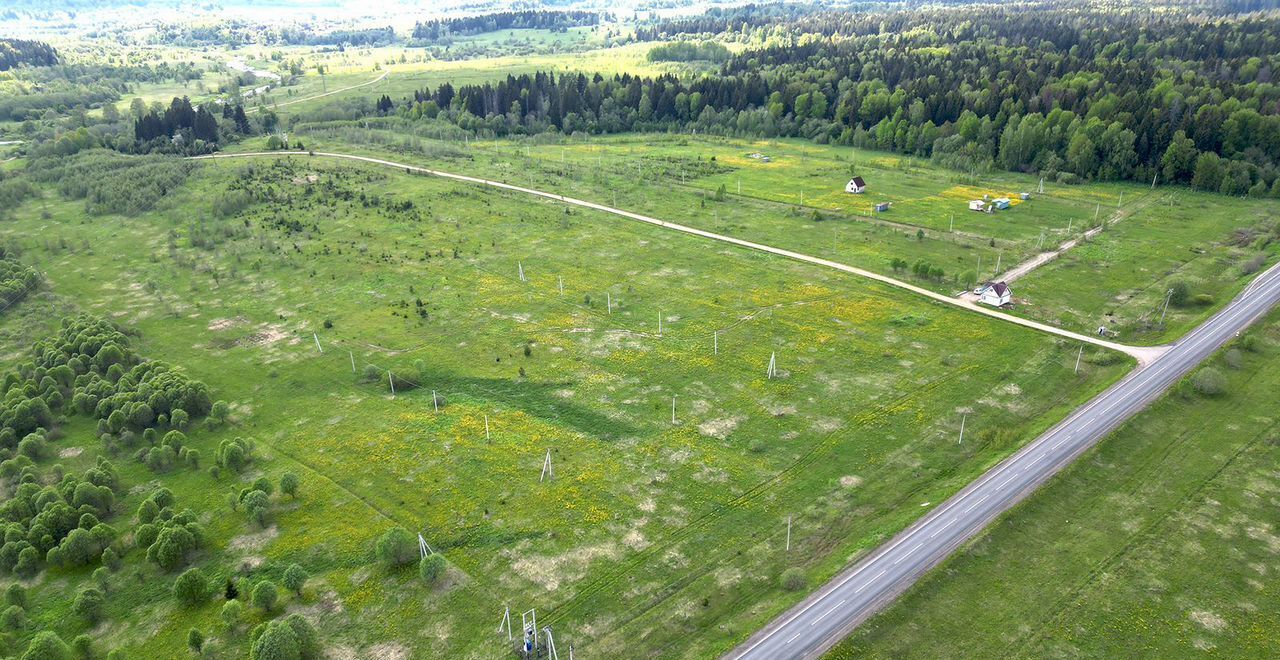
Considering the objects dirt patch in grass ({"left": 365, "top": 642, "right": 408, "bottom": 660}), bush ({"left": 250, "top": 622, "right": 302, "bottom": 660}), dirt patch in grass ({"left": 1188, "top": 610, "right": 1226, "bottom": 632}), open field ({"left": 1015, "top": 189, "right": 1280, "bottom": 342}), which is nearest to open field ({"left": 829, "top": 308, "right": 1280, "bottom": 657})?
dirt patch in grass ({"left": 1188, "top": 610, "right": 1226, "bottom": 632})

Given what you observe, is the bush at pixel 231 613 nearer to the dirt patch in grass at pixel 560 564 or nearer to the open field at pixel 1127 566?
the dirt patch in grass at pixel 560 564

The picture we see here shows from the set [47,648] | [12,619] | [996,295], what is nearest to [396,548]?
[47,648]

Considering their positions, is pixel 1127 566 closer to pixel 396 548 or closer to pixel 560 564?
pixel 560 564

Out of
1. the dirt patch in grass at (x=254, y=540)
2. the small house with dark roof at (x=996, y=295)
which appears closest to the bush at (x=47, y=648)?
the dirt patch in grass at (x=254, y=540)

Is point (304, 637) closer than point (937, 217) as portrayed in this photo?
Yes

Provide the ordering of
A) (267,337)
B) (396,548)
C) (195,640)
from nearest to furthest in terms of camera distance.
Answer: (195,640) < (396,548) < (267,337)

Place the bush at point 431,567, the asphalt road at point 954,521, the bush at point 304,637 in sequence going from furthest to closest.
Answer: the bush at point 431,567
the asphalt road at point 954,521
the bush at point 304,637

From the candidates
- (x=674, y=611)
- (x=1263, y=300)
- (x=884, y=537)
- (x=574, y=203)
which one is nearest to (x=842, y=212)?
(x=574, y=203)
